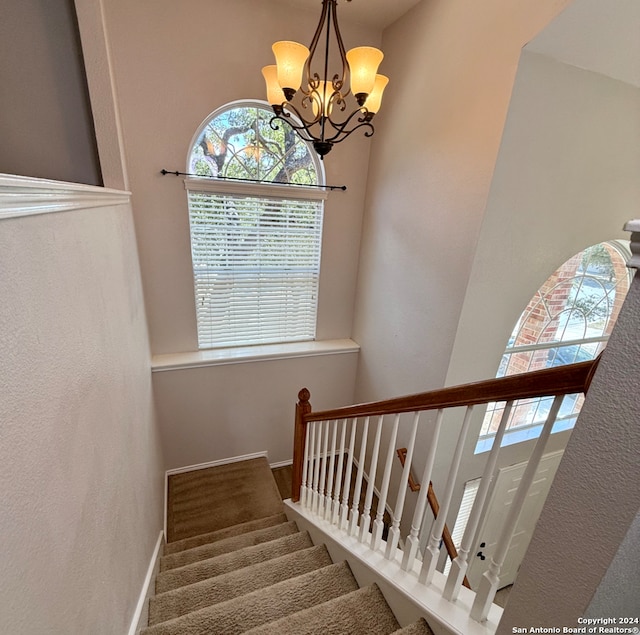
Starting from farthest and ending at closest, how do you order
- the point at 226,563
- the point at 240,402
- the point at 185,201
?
the point at 240,402 < the point at 185,201 < the point at 226,563

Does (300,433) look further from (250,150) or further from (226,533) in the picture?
(250,150)

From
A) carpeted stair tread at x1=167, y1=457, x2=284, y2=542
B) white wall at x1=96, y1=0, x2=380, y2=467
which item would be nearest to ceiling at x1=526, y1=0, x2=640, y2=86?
white wall at x1=96, y1=0, x2=380, y2=467

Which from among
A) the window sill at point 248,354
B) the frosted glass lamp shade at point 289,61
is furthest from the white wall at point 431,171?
the frosted glass lamp shade at point 289,61

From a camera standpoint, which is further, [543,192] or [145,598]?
[543,192]

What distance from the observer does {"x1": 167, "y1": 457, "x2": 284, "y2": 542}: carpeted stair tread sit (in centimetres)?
271

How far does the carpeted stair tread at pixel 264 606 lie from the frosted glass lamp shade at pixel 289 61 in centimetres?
220

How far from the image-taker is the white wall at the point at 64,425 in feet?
2.00

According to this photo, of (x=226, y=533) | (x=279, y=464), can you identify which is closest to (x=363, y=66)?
(x=226, y=533)

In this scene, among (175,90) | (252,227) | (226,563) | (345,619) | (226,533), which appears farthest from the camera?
(252,227)

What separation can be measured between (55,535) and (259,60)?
2.96 meters

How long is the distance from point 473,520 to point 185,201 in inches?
105

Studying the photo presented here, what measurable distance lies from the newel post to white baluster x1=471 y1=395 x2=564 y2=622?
124cm

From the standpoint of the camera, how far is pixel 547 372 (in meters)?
0.70

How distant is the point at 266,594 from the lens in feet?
4.63
